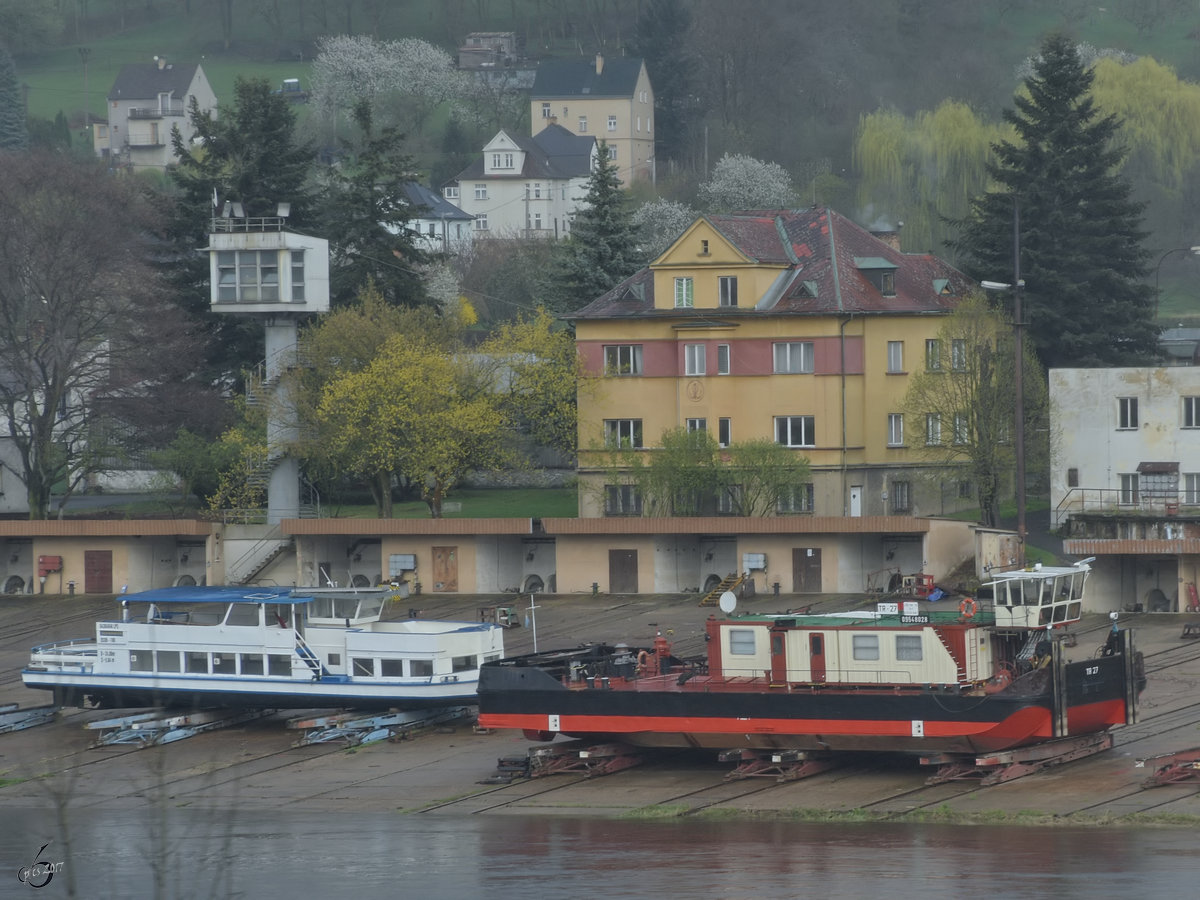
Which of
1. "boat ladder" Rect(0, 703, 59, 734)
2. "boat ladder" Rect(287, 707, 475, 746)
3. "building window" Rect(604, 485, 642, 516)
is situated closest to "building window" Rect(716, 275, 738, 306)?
"building window" Rect(604, 485, 642, 516)

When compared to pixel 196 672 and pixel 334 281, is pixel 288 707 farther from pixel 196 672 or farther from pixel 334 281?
pixel 334 281

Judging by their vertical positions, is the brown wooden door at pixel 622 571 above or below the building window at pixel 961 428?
below

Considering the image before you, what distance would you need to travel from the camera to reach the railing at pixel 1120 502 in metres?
66.9

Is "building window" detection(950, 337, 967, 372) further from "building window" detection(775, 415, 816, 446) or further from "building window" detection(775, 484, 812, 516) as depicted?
"building window" detection(775, 484, 812, 516)

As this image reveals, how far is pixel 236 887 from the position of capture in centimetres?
3712

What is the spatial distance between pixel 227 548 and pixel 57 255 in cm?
1504

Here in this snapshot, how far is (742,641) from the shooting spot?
4509cm

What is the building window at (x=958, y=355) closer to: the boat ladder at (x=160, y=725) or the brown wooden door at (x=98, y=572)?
the boat ladder at (x=160, y=725)

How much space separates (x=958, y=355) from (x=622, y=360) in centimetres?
1314

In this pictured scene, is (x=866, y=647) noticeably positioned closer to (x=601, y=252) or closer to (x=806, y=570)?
(x=806, y=570)

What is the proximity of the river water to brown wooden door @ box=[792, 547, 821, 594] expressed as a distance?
26.3 meters

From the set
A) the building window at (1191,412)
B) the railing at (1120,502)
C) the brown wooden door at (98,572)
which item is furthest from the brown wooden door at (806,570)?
the brown wooden door at (98,572)

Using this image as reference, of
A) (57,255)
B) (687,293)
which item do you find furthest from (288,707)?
(57,255)

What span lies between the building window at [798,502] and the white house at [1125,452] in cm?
890
